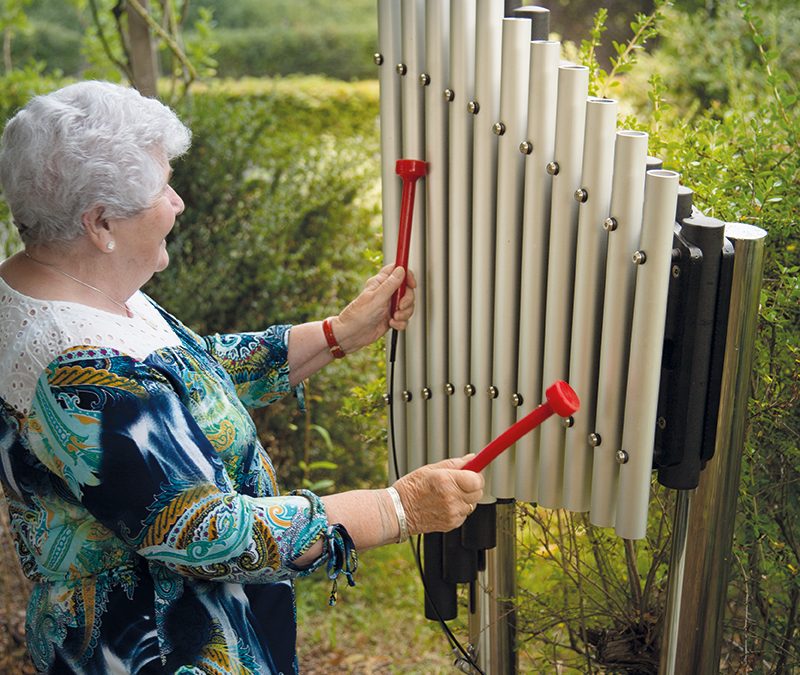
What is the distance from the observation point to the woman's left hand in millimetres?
2053

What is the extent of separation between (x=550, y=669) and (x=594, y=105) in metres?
1.60

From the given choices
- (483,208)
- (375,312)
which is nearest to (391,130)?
(483,208)

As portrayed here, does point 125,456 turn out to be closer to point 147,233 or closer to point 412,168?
point 147,233

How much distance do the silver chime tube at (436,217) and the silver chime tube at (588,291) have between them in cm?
31

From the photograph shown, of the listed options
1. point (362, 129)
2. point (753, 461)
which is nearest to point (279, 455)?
point (753, 461)

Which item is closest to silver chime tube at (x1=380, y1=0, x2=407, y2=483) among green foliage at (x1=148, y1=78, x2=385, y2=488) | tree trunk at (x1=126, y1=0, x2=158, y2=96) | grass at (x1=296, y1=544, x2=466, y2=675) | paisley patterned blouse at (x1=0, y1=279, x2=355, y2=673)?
paisley patterned blouse at (x1=0, y1=279, x2=355, y2=673)

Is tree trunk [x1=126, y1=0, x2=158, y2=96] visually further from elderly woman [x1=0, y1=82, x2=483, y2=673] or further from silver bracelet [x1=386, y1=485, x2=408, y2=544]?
silver bracelet [x1=386, y1=485, x2=408, y2=544]

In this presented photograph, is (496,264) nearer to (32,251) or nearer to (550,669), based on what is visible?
(32,251)

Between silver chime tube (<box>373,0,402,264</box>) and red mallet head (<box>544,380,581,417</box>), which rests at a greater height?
silver chime tube (<box>373,0,402,264</box>)

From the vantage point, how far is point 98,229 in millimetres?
1654

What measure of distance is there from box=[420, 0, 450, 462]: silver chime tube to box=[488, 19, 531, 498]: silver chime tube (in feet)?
0.41

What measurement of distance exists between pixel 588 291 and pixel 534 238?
14 centimetres

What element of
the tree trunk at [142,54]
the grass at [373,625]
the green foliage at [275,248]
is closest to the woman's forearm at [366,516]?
the grass at [373,625]

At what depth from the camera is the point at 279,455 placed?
409 cm
